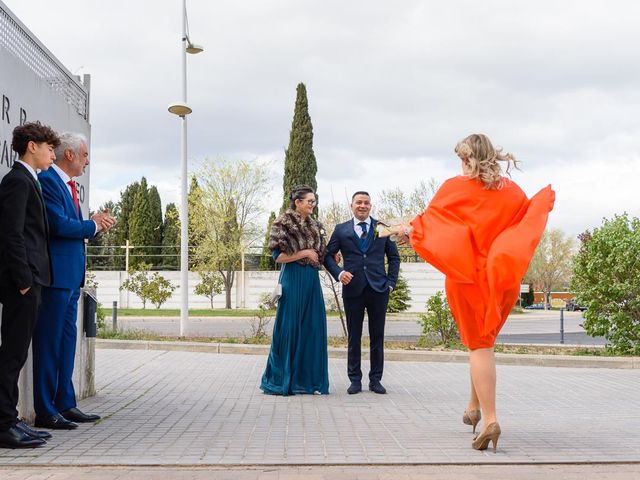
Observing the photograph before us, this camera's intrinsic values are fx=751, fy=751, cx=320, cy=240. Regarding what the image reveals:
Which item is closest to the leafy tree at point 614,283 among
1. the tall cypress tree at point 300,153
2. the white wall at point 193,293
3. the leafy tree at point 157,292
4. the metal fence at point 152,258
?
the white wall at point 193,293

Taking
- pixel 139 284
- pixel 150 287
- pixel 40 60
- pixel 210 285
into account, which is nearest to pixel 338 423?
pixel 40 60

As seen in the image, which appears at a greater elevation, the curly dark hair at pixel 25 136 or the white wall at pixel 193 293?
the curly dark hair at pixel 25 136

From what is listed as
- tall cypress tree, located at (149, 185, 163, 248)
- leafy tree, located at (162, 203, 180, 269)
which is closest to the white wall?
leafy tree, located at (162, 203, 180, 269)

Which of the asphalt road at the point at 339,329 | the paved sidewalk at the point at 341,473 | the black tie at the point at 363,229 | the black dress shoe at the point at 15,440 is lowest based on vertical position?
the asphalt road at the point at 339,329

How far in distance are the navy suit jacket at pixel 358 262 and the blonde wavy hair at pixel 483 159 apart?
2.90m

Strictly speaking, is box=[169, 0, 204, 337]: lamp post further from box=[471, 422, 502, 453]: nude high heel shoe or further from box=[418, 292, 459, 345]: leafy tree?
box=[471, 422, 502, 453]: nude high heel shoe

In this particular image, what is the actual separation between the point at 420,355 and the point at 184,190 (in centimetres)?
806

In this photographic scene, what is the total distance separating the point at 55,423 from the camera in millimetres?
5766

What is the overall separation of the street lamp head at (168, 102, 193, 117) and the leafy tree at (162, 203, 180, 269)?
28.8 metres

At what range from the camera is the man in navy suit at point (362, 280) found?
8047mm

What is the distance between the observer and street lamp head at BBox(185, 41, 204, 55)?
758 inches

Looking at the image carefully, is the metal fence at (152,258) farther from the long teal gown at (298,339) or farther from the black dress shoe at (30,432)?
the black dress shoe at (30,432)

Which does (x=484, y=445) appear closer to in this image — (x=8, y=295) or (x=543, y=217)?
(x=543, y=217)

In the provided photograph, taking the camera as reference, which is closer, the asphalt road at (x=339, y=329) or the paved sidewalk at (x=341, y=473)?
the paved sidewalk at (x=341, y=473)
